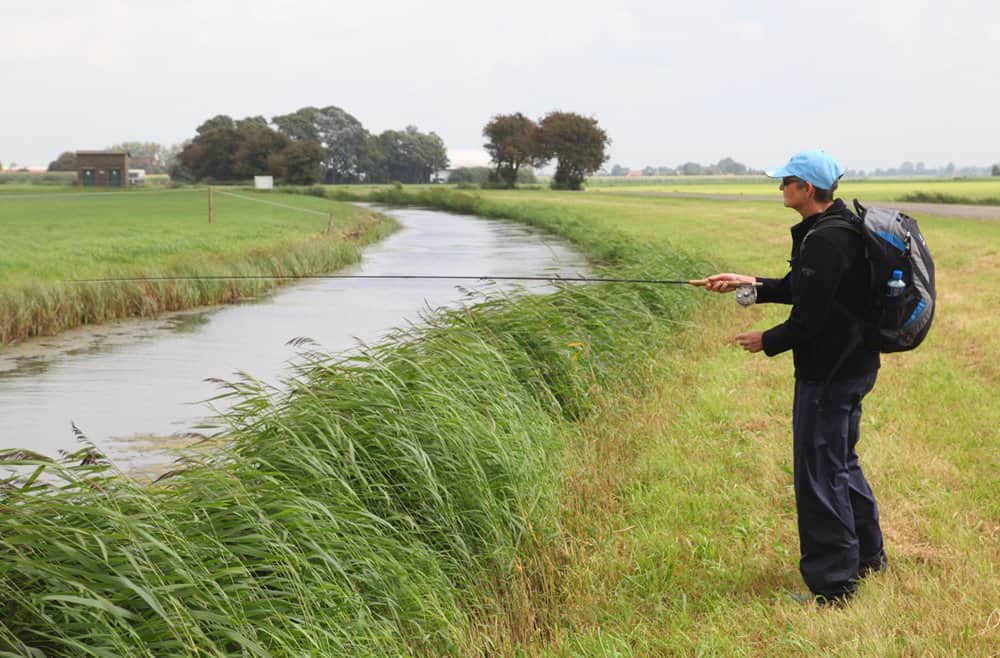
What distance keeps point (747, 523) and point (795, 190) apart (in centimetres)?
228

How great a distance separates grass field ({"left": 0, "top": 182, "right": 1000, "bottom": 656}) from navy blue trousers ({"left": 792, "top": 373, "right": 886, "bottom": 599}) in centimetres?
19

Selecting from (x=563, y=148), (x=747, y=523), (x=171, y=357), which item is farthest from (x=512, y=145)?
(x=747, y=523)

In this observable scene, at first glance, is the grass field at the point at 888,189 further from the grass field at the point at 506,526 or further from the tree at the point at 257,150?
the grass field at the point at 506,526

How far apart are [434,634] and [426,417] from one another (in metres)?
1.83

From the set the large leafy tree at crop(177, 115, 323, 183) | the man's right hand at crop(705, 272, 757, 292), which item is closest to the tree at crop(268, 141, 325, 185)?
the large leafy tree at crop(177, 115, 323, 183)

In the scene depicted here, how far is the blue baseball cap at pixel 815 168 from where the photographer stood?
15.7 feet

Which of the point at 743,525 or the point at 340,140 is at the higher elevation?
the point at 340,140

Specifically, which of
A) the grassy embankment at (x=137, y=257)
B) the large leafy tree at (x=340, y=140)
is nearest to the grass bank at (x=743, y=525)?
the grassy embankment at (x=137, y=257)

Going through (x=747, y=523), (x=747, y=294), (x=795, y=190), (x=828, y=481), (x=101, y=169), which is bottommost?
(x=747, y=523)

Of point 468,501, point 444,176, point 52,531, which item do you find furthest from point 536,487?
point 444,176

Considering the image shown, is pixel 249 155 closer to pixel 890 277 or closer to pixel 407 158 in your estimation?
pixel 407 158

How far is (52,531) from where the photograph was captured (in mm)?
3863

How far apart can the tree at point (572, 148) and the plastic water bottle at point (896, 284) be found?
11485cm

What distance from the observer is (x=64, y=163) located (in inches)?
6304
